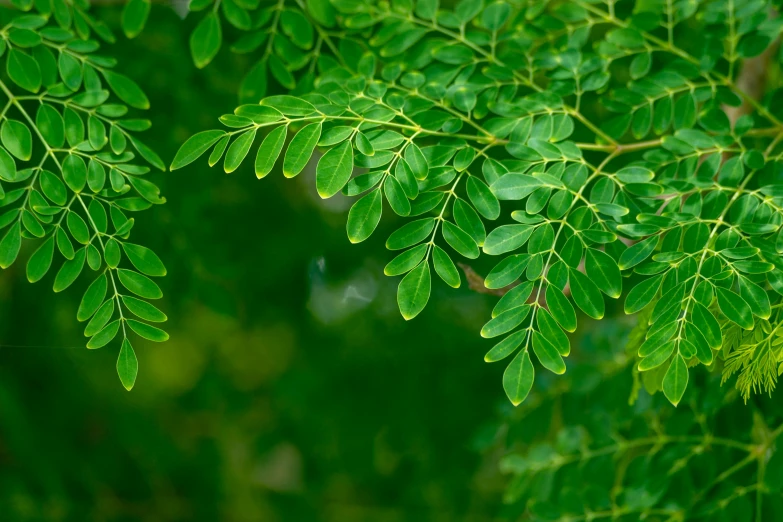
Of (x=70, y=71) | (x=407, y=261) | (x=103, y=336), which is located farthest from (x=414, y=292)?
(x=70, y=71)

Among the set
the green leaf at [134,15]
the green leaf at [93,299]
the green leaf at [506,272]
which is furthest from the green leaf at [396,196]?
the green leaf at [134,15]

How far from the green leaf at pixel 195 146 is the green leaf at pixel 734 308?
585mm

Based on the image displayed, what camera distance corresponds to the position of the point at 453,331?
2490 mm

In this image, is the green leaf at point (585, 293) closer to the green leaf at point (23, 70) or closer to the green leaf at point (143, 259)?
the green leaf at point (143, 259)

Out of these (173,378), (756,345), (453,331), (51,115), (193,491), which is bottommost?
(193,491)

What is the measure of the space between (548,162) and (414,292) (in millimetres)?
287

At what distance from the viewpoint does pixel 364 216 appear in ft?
3.09

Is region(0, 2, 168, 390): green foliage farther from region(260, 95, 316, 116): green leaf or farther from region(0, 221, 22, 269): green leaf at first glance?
region(260, 95, 316, 116): green leaf

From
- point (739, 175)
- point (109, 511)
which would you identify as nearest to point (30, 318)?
point (109, 511)

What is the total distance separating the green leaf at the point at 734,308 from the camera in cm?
88

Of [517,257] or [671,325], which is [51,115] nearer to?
[517,257]

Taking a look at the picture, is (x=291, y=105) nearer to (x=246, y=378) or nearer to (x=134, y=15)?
(x=134, y=15)

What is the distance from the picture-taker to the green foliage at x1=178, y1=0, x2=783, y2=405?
3.02 ft

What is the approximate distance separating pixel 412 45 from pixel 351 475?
177 centimetres
